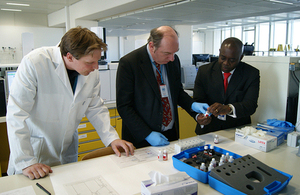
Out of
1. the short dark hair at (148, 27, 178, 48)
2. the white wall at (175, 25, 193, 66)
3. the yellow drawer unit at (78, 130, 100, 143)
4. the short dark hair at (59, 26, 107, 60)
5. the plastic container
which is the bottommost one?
the yellow drawer unit at (78, 130, 100, 143)

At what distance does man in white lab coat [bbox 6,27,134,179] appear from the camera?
4.10ft

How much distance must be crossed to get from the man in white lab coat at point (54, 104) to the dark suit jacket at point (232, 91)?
34.4 inches

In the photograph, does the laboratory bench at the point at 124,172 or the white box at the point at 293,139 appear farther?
the white box at the point at 293,139

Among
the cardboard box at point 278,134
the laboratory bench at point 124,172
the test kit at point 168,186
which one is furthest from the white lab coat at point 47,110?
the cardboard box at point 278,134

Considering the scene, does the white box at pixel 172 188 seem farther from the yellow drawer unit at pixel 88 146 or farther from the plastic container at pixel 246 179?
the yellow drawer unit at pixel 88 146

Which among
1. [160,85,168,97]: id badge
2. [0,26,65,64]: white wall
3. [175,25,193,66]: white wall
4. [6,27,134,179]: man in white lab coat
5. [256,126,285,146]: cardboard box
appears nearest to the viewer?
[6,27,134,179]: man in white lab coat

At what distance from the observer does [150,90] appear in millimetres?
1711

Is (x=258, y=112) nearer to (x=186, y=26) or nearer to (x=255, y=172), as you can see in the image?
(x=255, y=172)

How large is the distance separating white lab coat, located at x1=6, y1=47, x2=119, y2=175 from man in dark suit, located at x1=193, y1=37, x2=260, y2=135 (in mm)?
866

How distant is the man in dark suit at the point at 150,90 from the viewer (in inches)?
64.9

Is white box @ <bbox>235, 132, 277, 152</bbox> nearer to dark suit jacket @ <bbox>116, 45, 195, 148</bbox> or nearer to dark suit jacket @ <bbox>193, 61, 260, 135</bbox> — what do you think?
dark suit jacket @ <bbox>193, 61, 260, 135</bbox>

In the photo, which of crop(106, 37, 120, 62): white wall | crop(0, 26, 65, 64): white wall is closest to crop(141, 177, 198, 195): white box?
crop(0, 26, 65, 64): white wall

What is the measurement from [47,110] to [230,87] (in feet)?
4.62

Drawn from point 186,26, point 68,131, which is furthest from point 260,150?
point 186,26
